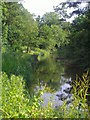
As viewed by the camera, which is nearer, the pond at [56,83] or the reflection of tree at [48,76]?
the pond at [56,83]

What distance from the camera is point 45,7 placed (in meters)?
2.95

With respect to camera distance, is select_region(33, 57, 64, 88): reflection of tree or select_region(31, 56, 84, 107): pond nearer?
select_region(31, 56, 84, 107): pond

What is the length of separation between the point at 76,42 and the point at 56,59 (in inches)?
268

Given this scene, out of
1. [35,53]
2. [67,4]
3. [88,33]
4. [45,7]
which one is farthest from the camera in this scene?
[35,53]

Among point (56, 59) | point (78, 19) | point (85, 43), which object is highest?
point (78, 19)

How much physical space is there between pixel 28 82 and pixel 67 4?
3072 millimetres

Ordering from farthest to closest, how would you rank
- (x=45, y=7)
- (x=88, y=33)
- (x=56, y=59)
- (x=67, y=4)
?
(x=56, y=59)
(x=88, y=33)
(x=67, y=4)
(x=45, y=7)

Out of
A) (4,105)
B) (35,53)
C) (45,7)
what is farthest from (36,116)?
(35,53)

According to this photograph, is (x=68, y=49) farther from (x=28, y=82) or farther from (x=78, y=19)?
(x=28, y=82)

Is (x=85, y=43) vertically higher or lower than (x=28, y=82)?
higher

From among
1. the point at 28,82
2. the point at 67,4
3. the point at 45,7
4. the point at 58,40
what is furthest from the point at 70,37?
the point at 45,7

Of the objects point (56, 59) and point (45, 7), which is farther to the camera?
point (56, 59)

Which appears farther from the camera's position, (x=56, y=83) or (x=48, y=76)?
(x=48, y=76)

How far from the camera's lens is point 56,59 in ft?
50.8
